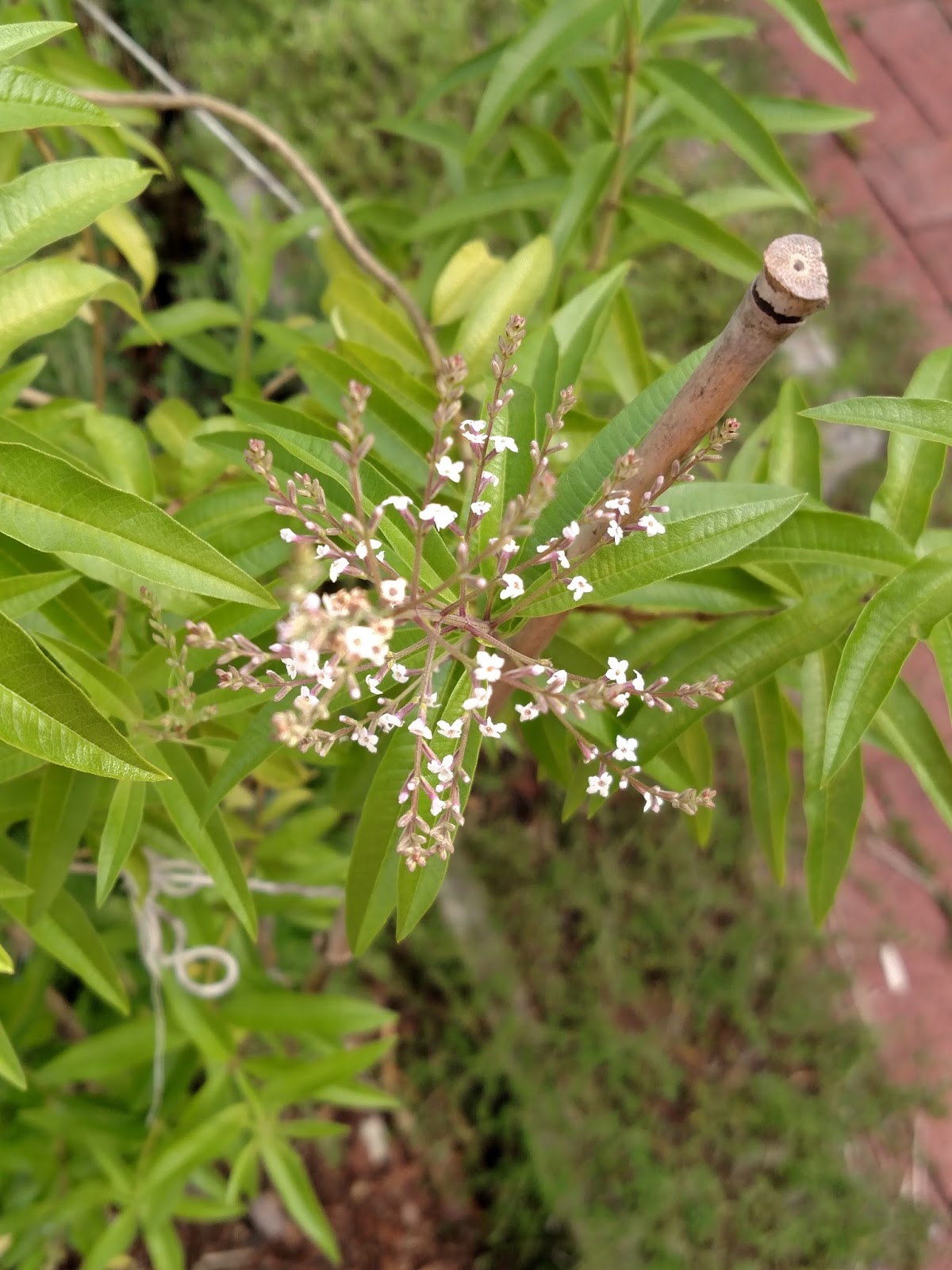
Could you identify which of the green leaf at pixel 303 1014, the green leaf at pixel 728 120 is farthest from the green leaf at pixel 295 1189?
the green leaf at pixel 728 120

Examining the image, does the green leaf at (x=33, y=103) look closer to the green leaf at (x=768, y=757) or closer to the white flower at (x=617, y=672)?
the white flower at (x=617, y=672)

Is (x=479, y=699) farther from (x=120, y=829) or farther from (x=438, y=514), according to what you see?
(x=120, y=829)

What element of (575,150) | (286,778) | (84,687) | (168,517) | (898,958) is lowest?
(898,958)

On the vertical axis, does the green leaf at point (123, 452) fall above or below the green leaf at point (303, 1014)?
above

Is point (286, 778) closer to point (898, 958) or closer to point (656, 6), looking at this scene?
point (656, 6)

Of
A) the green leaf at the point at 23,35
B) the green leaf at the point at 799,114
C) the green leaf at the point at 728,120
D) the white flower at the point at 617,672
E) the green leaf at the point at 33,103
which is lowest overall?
the white flower at the point at 617,672

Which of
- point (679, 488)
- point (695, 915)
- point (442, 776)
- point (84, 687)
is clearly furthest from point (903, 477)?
point (695, 915)
